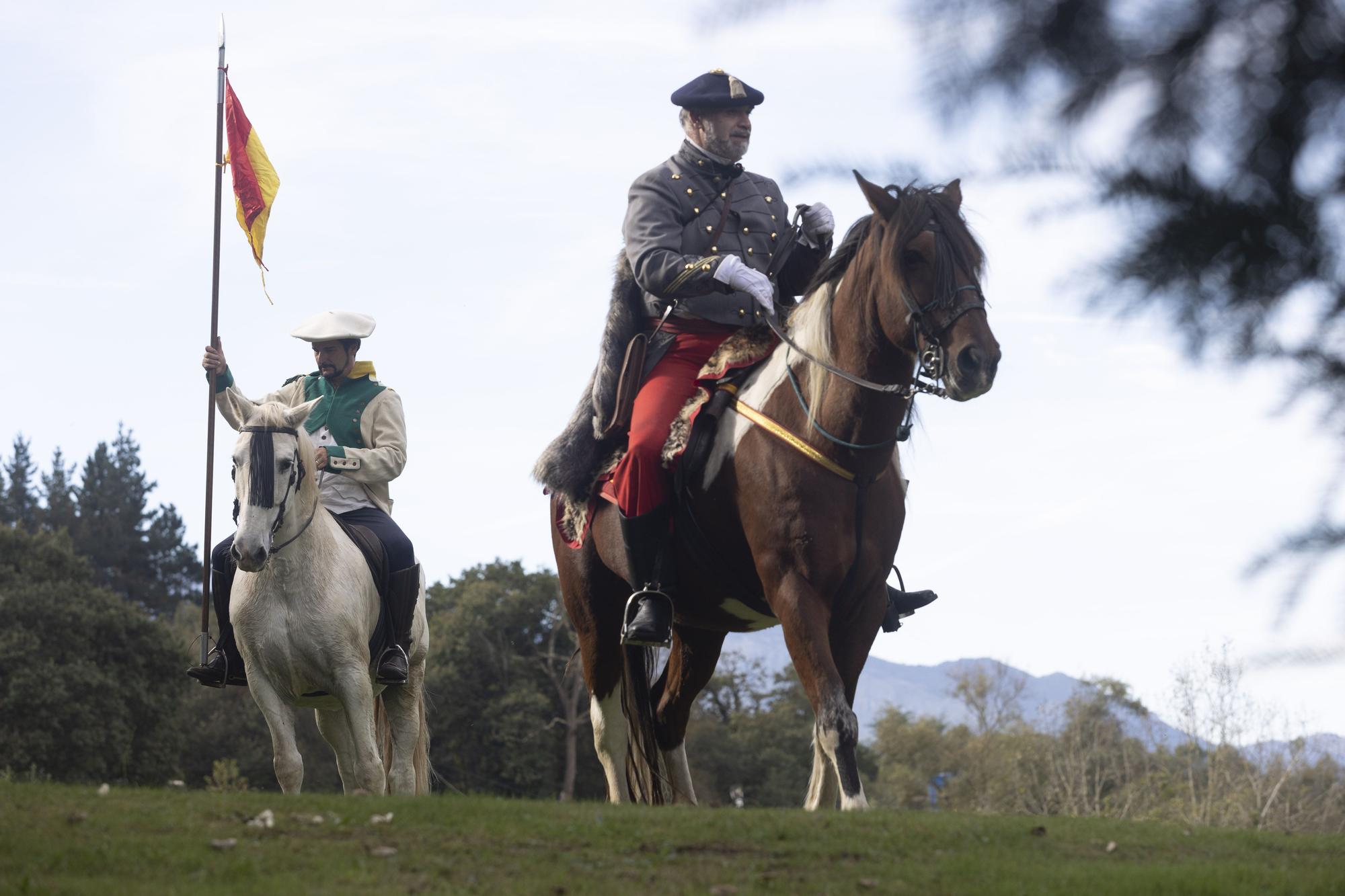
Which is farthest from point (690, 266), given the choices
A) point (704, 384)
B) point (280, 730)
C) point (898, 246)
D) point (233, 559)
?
point (280, 730)

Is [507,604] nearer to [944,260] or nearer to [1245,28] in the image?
[944,260]

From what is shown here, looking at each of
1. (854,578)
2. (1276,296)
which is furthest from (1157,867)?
(1276,296)

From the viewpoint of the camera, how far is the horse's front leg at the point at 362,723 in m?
10.7

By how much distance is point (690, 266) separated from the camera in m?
9.51

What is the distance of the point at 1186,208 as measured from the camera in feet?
11.4

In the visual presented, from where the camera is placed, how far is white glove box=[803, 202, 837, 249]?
10.3 m

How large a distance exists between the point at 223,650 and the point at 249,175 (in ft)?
17.5

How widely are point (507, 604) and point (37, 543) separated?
17.5 metres

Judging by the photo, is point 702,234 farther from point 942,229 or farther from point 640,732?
point 640,732

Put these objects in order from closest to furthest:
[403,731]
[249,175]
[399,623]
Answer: [399,623] < [403,731] < [249,175]

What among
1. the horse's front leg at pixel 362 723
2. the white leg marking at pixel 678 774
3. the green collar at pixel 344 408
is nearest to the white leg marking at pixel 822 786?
the white leg marking at pixel 678 774

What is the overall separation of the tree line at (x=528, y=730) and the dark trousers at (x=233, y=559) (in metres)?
18.9

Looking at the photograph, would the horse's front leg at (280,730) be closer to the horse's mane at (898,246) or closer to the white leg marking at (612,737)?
the white leg marking at (612,737)

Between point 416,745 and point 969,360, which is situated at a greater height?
point 969,360
